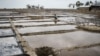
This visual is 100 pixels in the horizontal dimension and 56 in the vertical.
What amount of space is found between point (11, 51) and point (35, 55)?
3.99 feet

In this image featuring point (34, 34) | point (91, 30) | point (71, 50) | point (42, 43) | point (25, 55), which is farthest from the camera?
point (91, 30)

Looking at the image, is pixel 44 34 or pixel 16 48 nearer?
pixel 16 48

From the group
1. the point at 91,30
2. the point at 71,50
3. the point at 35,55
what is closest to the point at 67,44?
the point at 71,50

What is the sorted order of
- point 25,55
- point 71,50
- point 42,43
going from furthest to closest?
1. point 42,43
2. point 71,50
3. point 25,55

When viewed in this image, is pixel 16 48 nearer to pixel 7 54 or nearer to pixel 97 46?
pixel 7 54

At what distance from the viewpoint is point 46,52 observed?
6625 mm

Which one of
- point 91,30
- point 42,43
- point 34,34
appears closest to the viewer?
point 42,43

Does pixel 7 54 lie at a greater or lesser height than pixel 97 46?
greater

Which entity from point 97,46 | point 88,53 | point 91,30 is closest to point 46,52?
point 88,53

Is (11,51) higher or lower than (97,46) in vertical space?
higher

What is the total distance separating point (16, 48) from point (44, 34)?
3599mm

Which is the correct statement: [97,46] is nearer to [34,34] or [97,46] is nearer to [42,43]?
[42,43]

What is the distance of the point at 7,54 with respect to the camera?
616 cm

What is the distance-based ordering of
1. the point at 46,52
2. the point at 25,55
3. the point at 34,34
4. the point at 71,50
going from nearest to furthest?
the point at 25,55, the point at 46,52, the point at 71,50, the point at 34,34
